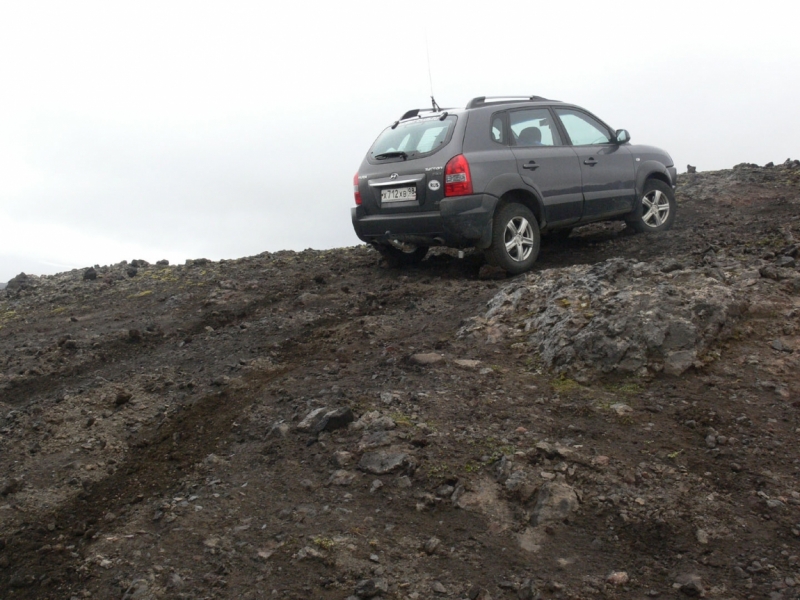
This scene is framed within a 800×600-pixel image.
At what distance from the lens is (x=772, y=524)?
3.77 meters

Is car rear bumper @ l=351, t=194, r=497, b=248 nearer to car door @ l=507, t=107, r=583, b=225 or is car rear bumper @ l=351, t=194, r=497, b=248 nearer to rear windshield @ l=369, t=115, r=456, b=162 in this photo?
rear windshield @ l=369, t=115, r=456, b=162

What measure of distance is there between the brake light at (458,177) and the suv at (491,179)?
1cm

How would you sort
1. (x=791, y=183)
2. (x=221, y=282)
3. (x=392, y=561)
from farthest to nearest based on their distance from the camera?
(x=791, y=183)
(x=221, y=282)
(x=392, y=561)

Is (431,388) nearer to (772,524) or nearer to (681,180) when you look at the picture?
(772,524)

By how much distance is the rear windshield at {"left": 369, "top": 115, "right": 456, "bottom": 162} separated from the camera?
8094 mm

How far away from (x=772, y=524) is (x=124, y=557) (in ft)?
10.2

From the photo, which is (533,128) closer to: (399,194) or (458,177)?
(458,177)

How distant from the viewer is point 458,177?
782 cm

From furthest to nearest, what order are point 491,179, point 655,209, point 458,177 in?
point 655,209 < point 491,179 < point 458,177

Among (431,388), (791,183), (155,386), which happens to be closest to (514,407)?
(431,388)

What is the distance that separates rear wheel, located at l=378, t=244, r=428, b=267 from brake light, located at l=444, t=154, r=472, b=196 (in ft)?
5.58

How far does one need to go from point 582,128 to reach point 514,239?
6.69ft

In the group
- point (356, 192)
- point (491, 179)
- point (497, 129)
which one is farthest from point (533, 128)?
point (356, 192)

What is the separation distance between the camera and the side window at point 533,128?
8.55m
